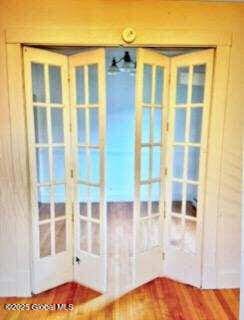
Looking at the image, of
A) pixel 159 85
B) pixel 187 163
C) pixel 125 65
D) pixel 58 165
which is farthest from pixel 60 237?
pixel 125 65

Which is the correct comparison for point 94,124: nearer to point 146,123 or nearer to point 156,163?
point 146,123

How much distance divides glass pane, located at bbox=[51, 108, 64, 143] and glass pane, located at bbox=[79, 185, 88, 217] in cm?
48

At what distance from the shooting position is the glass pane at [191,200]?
2.70m

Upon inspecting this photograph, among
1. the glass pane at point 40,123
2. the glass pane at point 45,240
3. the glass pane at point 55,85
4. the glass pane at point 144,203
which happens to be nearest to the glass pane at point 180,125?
the glass pane at point 144,203

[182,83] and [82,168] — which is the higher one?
[182,83]

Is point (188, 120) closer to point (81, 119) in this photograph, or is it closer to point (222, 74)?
point (222, 74)

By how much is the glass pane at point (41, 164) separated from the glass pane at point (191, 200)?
1.29 meters

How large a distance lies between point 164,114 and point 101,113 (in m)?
0.62

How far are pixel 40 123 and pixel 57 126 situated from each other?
164 millimetres

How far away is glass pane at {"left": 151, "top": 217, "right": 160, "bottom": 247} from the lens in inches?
112

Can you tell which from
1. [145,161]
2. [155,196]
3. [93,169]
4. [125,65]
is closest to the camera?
[155,196]

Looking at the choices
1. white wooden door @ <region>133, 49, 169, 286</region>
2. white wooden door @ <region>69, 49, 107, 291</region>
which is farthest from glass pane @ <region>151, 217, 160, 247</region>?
white wooden door @ <region>69, 49, 107, 291</region>

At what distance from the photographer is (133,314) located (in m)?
2.38

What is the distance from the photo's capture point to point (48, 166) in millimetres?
2625
